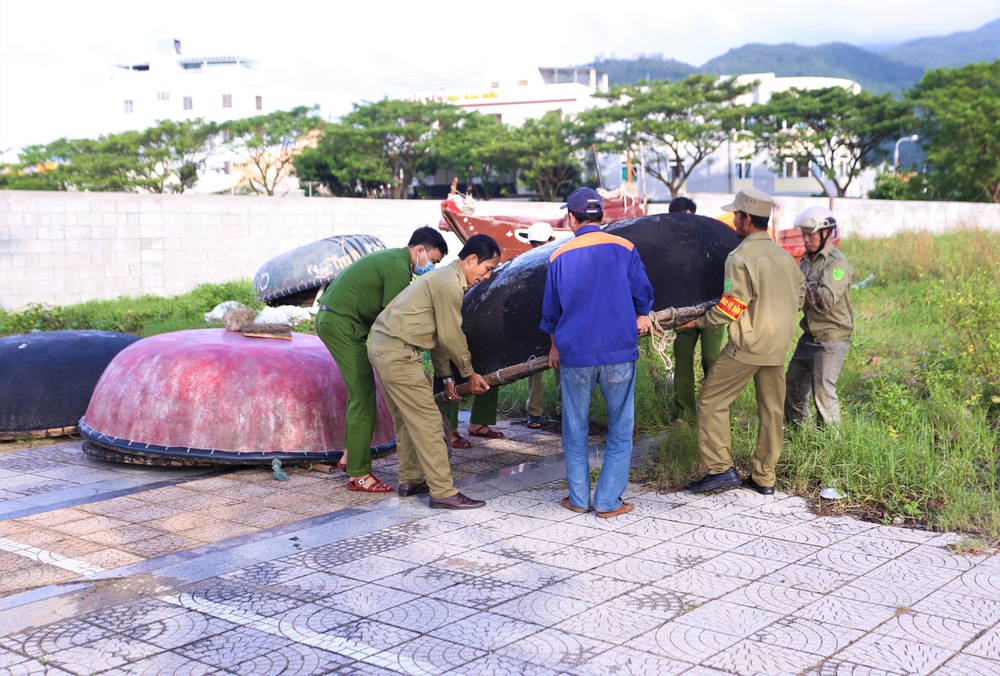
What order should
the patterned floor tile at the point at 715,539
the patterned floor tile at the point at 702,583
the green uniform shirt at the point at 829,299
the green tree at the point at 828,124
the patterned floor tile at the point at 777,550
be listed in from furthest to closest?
1. the green tree at the point at 828,124
2. the green uniform shirt at the point at 829,299
3. the patterned floor tile at the point at 715,539
4. the patterned floor tile at the point at 777,550
5. the patterned floor tile at the point at 702,583

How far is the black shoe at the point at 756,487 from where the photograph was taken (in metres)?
6.03

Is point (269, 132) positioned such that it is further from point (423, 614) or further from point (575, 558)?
point (423, 614)

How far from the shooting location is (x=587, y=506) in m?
5.78

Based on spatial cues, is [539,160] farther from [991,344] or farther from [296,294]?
[991,344]

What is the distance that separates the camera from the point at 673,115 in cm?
4841

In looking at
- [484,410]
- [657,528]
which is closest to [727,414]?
[657,528]

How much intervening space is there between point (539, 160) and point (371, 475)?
1782 inches

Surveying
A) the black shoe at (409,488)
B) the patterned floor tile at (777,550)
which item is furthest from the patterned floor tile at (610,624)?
the black shoe at (409,488)

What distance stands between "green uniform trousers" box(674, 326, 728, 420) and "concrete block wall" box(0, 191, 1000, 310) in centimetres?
1429

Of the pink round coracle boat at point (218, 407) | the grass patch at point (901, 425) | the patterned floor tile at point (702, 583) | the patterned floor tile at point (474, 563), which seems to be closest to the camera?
the patterned floor tile at point (702, 583)

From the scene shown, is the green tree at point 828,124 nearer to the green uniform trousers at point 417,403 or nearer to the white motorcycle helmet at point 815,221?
the white motorcycle helmet at point 815,221

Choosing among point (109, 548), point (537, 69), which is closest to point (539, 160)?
point (537, 69)

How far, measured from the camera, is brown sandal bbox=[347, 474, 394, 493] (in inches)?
251

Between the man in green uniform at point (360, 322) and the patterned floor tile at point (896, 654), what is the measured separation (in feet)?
11.2
